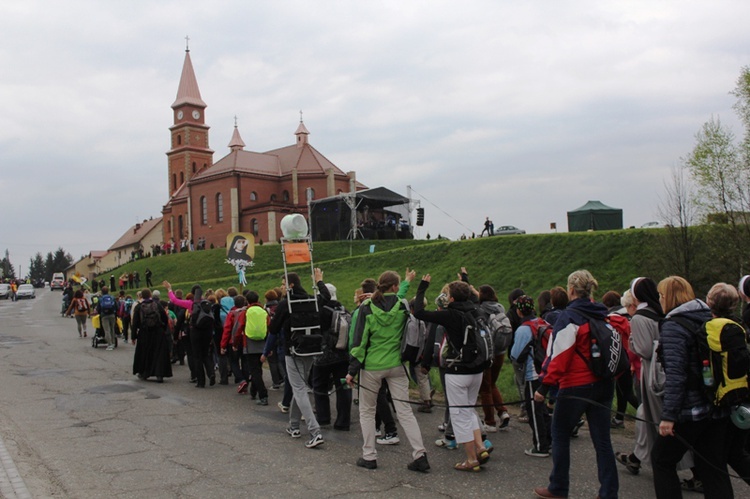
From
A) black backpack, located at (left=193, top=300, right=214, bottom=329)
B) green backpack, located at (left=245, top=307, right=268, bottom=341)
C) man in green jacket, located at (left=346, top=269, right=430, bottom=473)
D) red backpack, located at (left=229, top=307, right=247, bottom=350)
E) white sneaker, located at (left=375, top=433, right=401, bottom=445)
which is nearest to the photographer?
man in green jacket, located at (left=346, top=269, right=430, bottom=473)

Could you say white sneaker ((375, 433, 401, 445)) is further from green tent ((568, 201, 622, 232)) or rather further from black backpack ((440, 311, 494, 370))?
green tent ((568, 201, 622, 232))

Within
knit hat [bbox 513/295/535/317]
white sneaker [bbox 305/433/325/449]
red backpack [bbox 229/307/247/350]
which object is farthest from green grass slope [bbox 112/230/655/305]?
knit hat [bbox 513/295/535/317]

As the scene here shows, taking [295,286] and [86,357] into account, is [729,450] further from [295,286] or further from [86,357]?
[86,357]

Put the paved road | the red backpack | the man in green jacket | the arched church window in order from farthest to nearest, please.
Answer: the arched church window → the red backpack → the man in green jacket → the paved road

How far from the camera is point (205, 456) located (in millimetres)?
7113

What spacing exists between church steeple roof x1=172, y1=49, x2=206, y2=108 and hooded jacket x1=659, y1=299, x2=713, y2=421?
83926mm

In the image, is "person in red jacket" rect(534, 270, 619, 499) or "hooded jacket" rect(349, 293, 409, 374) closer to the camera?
"person in red jacket" rect(534, 270, 619, 499)

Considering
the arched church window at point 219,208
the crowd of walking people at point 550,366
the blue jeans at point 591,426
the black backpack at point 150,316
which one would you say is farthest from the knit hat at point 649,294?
the arched church window at point 219,208

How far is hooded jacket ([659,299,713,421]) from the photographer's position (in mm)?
4562

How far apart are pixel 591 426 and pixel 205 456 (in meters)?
4.00

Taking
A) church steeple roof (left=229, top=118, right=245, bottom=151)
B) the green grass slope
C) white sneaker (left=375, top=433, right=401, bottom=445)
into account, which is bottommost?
white sneaker (left=375, top=433, right=401, bottom=445)

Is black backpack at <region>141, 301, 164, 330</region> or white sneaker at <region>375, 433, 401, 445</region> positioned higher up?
black backpack at <region>141, 301, 164, 330</region>

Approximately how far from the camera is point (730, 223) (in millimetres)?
26062

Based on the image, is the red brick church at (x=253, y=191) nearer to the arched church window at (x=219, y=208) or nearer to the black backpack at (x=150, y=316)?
the arched church window at (x=219, y=208)
